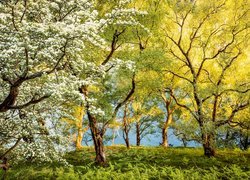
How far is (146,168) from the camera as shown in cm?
1870

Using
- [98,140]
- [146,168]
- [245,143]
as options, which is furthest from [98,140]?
[245,143]

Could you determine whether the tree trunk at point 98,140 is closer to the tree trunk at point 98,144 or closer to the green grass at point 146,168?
the tree trunk at point 98,144

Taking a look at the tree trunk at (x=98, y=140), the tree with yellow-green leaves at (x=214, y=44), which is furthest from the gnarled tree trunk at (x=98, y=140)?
the tree with yellow-green leaves at (x=214, y=44)

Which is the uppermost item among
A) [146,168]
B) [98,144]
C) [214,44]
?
[214,44]

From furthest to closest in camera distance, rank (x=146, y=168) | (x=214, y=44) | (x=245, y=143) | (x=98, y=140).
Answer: (x=245, y=143) < (x=214, y=44) < (x=98, y=140) < (x=146, y=168)

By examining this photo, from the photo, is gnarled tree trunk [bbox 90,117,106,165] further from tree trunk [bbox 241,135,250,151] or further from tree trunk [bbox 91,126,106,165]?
tree trunk [bbox 241,135,250,151]

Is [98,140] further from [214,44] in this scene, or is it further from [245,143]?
[245,143]

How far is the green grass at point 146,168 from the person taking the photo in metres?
17.0

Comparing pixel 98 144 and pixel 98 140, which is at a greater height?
pixel 98 140

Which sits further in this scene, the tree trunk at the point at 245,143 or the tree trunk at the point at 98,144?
the tree trunk at the point at 245,143

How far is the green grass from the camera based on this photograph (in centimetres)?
1705

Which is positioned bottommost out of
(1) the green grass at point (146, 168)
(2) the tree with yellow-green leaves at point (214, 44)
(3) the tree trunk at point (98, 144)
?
(1) the green grass at point (146, 168)

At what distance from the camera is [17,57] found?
8.23 m

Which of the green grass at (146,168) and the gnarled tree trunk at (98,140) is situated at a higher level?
the gnarled tree trunk at (98,140)
